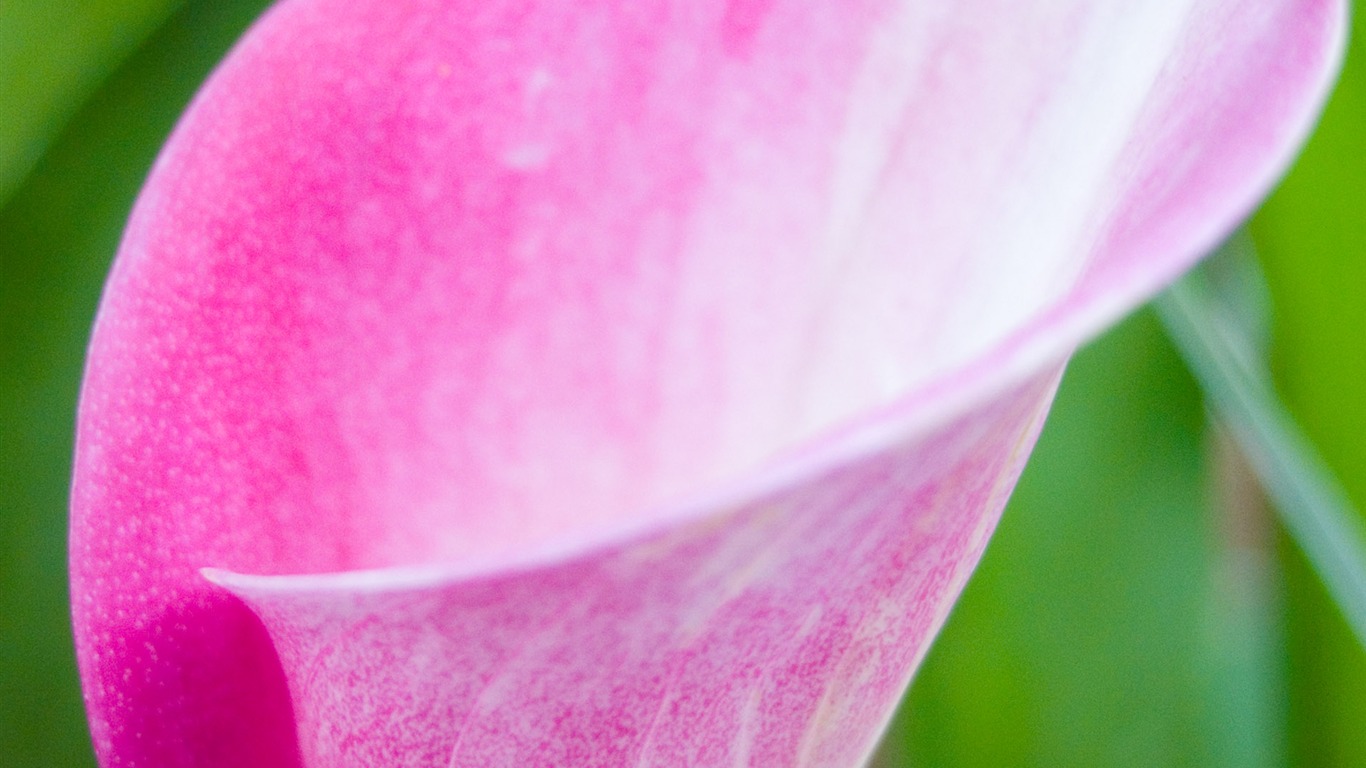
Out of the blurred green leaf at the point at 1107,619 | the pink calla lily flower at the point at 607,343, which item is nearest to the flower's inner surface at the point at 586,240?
the pink calla lily flower at the point at 607,343

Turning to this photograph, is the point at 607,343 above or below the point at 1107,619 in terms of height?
above

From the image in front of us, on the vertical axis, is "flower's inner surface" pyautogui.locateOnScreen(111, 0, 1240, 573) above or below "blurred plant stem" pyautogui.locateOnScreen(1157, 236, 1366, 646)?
above

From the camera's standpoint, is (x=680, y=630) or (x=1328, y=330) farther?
(x=1328, y=330)

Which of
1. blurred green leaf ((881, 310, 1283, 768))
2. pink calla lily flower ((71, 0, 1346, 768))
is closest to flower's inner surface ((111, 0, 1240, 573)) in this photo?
pink calla lily flower ((71, 0, 1346, 768))

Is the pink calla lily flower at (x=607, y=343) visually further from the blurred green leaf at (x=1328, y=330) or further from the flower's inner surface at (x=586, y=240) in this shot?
the blurred green leaf at (x=1328, y=330)

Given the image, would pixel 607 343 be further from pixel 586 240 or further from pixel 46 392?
pixel 46 392

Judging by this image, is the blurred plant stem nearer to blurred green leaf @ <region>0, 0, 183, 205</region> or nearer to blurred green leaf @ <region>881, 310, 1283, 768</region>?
blurred green leaf @ <region>881, 310, 1283, 768</region>

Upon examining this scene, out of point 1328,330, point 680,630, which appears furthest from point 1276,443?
point 680,630

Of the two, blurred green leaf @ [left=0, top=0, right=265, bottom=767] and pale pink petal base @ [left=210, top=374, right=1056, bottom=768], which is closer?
pale pink petal base @ [left=210, top=374, right=1056, bottom=768]

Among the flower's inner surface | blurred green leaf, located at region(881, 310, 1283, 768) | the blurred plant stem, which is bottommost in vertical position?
blurred green leaf, located at region(881, 310, 1283, 768)
